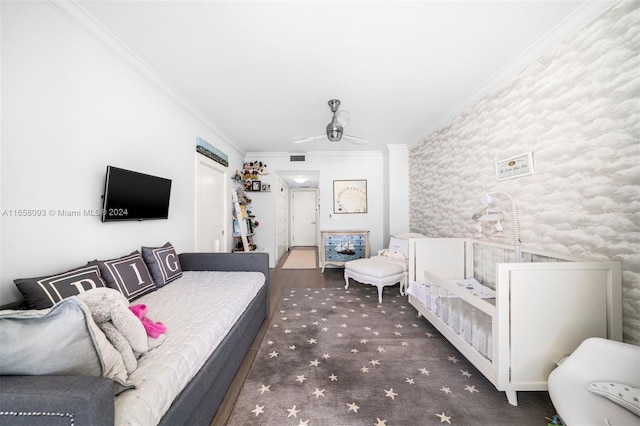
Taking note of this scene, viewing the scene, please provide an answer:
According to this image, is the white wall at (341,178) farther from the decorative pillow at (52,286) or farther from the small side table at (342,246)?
the decorative pillow at (52,286)

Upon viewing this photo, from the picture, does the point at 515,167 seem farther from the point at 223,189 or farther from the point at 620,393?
the point at 223,189

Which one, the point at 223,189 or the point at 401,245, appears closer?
the point at 401,245

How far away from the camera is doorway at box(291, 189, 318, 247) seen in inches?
318

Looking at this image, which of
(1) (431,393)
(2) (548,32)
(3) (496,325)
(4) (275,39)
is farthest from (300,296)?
(2) (548,32)

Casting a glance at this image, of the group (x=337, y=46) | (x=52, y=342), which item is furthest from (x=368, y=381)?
(x=337, y=46)

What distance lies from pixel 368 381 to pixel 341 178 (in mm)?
3948

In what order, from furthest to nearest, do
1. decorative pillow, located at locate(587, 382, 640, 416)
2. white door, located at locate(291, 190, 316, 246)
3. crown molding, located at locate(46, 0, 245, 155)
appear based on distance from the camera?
white door, located at locate(291, 190, 316, 246) < crown molding, located at locate(46, 0, 245, 155) < decorative pillow, located at locate(587, 382, 640, 416)

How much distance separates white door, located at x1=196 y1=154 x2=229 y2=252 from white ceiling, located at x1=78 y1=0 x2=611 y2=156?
3.25 ft

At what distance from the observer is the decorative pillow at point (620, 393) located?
0.94 meters

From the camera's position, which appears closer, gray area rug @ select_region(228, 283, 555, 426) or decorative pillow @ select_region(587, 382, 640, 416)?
decorative pillow @ select_region(587, 382, 640, 416)

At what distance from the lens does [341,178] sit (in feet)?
16.5

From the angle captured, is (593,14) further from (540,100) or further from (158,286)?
(158,286)

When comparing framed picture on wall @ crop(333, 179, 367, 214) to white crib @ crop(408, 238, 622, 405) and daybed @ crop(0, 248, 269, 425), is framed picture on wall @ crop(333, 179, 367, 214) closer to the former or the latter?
daybed @ crop(0, 248, 269, 425)

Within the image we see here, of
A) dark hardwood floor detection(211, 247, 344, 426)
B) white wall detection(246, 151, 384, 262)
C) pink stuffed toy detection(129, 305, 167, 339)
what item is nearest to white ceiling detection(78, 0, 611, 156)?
pink stuffed toy detection(129, 305, 167, 339)
